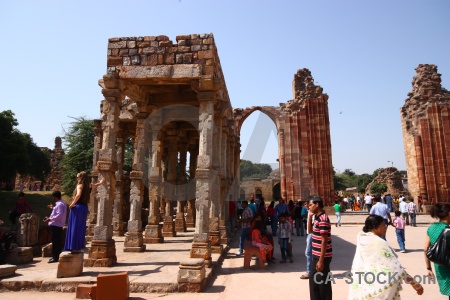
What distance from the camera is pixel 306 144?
22.4m

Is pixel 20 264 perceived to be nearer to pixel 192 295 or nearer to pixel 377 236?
pixel 192 295

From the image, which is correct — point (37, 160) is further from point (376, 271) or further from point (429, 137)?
point (429, 137)

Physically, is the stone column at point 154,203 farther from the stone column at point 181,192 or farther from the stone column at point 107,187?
the stone column at point 107,187

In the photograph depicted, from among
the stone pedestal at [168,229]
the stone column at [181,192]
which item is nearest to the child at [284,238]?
the stone pedestal at [168,229]

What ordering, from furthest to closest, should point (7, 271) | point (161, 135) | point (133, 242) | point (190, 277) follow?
1. point (161, 135)
2. point (133, 242)
3. point (7, 271)
4. point (190, 277)

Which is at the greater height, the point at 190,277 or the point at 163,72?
the point at 163,72

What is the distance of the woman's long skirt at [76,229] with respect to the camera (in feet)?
17.4

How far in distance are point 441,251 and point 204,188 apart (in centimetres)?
432

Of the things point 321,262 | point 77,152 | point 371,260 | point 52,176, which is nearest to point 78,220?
point 321,262

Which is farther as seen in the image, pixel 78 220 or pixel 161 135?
pixel 161 135

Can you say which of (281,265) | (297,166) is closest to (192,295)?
(281,265)

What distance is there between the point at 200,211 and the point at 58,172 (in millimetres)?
36973

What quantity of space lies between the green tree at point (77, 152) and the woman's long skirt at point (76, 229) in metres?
16.9

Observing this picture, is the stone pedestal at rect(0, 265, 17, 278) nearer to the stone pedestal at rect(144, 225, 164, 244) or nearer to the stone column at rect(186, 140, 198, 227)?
the stone pedestal at rect(144, 225, 164, 244)
